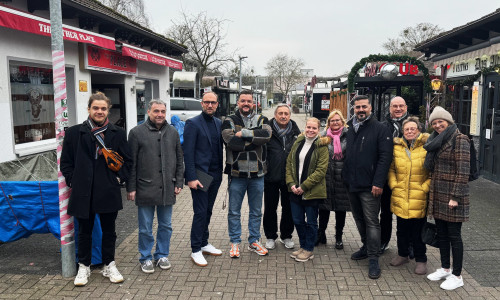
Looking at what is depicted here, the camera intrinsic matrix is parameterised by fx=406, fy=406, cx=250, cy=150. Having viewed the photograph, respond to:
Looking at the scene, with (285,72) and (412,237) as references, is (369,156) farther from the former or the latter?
(285,72)

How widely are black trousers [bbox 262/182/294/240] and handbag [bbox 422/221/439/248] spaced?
1.50 meters

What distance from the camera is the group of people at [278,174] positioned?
380cm

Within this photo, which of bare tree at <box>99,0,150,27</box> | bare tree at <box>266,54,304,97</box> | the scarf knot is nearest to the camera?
the scarf knot

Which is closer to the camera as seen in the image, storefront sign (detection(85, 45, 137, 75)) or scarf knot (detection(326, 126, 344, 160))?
scarf knot (detection(326, 126, 344, 160))

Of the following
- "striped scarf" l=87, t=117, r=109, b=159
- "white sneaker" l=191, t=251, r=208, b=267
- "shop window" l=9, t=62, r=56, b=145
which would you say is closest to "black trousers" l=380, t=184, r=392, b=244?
"white sneaker" l=191, t=251, r=208, b=267

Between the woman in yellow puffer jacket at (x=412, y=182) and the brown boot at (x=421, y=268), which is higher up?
the woman in yellow puffer jacket at (x=412, y=182)

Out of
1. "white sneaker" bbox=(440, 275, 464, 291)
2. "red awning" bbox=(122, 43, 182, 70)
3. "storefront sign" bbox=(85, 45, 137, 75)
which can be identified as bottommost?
"white sneaker" bbox=(440, 275, 464, 291)

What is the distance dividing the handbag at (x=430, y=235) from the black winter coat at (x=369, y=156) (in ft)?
1.99

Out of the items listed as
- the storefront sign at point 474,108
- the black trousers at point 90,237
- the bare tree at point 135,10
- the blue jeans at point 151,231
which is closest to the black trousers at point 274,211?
the blue jeans at point 151,231

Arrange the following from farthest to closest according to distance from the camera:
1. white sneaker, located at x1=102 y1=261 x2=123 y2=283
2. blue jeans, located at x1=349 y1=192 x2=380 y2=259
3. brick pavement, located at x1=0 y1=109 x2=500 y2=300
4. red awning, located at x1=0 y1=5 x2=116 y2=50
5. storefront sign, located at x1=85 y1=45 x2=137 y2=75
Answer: storefront sign, located at x1=85 y1=45 x2=137 y2=75
red awning, located at x1=0 y1=5 x2=116 y2=50
blue jeans, located at x1=349 y1=192 x2=380 y2=259
white sneaker, located at x1=102 y1=261 x2=123 y2=283
brick pavement, located at x1=0 y1=109 x2=500 y2=300

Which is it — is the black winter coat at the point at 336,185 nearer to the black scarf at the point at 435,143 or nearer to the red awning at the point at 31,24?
the black scarf at the point at 435,143

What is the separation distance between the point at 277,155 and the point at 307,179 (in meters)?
0.49

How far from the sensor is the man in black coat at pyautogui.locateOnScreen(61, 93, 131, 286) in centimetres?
378

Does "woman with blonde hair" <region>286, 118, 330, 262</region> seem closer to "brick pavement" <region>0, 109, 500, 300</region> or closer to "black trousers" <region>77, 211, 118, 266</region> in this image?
"brick pavement" <region>0, 109, 500, 300</region>
